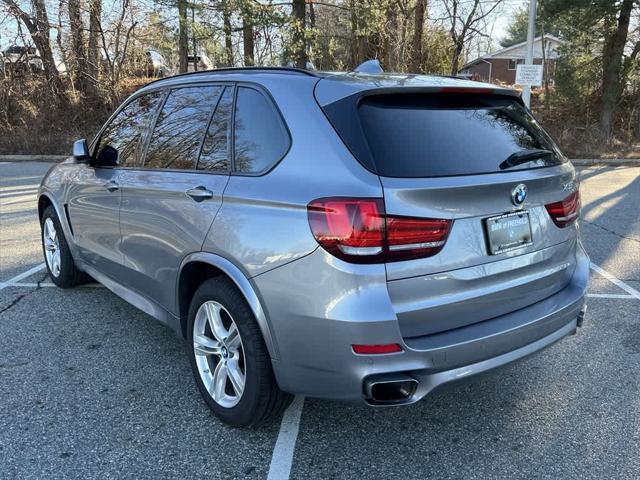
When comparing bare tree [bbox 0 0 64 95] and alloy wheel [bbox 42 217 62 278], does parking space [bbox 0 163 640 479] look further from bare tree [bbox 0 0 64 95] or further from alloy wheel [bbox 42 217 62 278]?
bare tree [bbox 0 0 64 95]

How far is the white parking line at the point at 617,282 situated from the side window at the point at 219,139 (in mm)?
3873

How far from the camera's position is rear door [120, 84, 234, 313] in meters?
2.89

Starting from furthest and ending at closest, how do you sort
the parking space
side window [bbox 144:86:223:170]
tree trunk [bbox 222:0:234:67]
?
tree trunk [bbox 222:0:234:67]
side window [bbox 144:86:223:170]
the parking space

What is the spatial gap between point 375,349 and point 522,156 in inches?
49.7

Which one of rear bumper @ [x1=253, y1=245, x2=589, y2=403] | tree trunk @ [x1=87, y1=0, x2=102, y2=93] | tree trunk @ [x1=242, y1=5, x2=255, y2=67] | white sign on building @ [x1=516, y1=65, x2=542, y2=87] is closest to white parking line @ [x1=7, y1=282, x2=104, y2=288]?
rear bumper @ [x1=253, y1=245, x2=589, y2=403]

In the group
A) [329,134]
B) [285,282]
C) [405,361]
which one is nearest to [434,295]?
[405,361]

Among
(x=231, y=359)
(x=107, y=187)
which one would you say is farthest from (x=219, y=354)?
(x=107, y=187)

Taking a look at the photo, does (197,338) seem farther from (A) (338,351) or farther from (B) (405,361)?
(B) (405,361)

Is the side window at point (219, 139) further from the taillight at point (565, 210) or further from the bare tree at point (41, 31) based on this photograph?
the bare tree at point (41, 31)

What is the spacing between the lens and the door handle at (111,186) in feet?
12.1

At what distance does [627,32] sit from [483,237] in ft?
62.9

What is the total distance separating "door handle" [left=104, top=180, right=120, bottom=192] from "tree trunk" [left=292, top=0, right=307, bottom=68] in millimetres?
14407

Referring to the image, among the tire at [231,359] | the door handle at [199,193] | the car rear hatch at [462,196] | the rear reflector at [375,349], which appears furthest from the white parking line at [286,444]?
the door handle at [199,193]

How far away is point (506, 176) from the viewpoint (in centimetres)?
256
